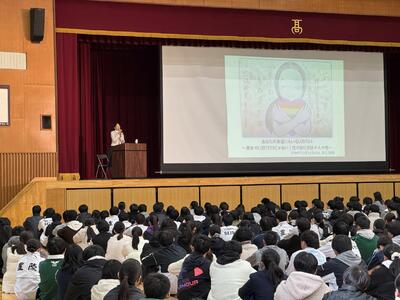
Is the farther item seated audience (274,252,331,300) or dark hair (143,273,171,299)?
seated audience (274,252,331,300)

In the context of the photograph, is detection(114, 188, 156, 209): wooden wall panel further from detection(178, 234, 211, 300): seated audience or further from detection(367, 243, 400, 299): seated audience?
detection(367, 243, 400, 299): seated audience

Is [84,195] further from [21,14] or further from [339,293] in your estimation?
[339,293]

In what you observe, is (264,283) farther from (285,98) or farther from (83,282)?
(285,98)

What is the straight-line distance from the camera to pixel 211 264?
4840mm

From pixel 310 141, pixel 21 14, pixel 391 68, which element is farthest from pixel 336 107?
pixel 21 14

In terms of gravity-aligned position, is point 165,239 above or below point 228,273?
above

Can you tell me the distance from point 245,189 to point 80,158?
3.69m

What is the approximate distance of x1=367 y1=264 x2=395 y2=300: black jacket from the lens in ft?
13.1

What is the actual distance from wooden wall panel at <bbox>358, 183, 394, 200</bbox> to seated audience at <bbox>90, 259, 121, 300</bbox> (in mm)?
10402

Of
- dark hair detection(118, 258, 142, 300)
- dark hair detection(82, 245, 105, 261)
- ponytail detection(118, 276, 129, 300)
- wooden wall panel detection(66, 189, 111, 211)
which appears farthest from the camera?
wooden wall panel detection(66, 189, 111, 211)

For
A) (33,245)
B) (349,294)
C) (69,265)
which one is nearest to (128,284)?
(349,294)

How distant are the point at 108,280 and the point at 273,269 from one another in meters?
1.08

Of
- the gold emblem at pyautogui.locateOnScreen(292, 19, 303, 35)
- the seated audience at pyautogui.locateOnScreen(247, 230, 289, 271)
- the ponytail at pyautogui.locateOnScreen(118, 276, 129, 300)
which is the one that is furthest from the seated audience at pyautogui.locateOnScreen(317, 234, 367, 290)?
the gold emblem at pyautogui.locateOnScreen(292, 19, 303, 35)

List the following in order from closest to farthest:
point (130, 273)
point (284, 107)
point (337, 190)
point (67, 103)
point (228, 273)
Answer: point (130, 273) < point (228, 273) < point (67, 103) < point (337, 190) < point (284, 107)
